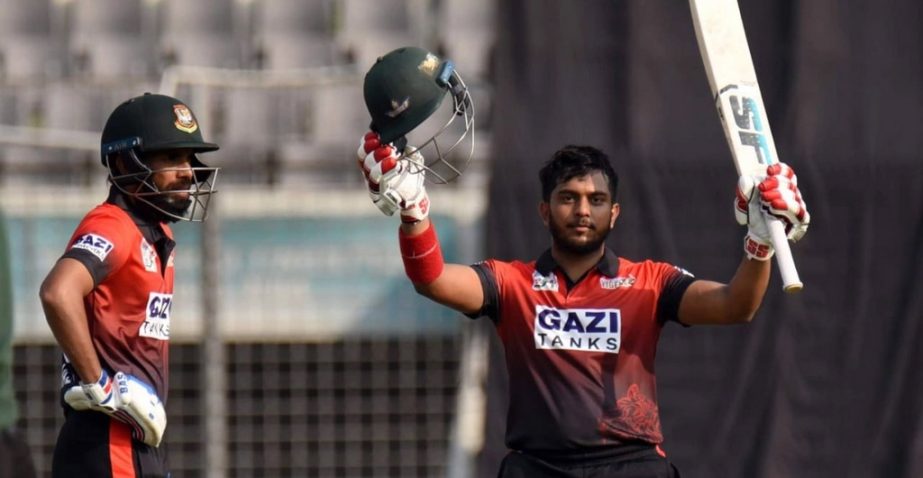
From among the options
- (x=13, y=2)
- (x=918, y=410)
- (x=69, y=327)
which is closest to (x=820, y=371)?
(x=918, y=410)

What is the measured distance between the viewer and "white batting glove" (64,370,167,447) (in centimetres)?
356

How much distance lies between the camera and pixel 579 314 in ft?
12.4

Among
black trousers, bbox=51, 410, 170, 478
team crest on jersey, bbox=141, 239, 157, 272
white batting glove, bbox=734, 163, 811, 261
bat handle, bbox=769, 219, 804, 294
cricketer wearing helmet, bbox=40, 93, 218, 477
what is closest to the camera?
bat handle, bbox=769, 219, 804, 294

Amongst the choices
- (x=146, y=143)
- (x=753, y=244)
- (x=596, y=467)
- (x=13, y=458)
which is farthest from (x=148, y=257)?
(x=13, y=458)

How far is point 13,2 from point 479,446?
5.05 meters

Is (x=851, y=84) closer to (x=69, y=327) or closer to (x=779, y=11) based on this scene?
(x=779, y=11)

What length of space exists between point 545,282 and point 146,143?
1059 millimetres

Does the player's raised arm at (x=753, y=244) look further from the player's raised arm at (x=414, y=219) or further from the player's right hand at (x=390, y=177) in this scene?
the player's right hand at (x=390, y=177)

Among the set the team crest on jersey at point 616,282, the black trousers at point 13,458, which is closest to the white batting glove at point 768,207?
the team crest on jersey at point 616,282

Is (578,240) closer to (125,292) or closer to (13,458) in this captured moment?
(125,292)

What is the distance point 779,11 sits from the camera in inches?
193

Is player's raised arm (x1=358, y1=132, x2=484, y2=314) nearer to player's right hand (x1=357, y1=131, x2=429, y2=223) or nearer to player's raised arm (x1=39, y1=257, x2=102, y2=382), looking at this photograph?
player's right hand (x1=357, y1=131, x2=429, y2=223)

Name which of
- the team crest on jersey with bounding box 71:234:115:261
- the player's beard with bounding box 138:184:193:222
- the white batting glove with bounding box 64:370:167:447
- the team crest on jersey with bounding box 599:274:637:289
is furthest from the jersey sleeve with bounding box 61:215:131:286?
the team crest on jersey with bounding box 599:274:637:289

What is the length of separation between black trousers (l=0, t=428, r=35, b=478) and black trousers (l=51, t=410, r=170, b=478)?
1860 mm
